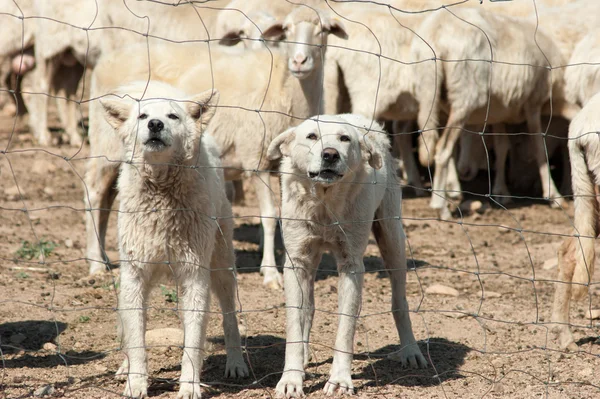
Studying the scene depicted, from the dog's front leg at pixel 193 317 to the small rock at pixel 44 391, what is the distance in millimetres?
692

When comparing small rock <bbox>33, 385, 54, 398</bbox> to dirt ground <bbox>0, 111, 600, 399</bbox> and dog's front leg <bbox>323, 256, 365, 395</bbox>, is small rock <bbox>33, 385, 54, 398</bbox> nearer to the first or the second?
dirt ground <bbox>0, 111, 600, 399</bbox>

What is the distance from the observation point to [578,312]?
6363 mm

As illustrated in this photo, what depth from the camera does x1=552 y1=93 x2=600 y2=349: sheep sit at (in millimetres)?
5398

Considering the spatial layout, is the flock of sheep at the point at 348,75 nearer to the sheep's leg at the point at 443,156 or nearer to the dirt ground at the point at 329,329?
the sheep's leg at the point at 443,156

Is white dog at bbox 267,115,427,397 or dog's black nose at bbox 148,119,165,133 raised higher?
dog's black nose at bbox 148,119,165,133

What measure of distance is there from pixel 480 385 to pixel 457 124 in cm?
562

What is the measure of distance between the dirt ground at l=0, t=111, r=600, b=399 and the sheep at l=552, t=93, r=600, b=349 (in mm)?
239

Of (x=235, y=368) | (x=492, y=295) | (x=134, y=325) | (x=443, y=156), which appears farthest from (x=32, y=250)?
(x=443, y=156)

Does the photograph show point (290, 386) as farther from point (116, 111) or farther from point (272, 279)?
point (272, 279)

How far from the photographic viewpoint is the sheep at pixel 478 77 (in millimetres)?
9828

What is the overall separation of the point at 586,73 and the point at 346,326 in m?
4.67

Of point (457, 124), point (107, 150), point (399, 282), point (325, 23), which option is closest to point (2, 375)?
point (399, 282)

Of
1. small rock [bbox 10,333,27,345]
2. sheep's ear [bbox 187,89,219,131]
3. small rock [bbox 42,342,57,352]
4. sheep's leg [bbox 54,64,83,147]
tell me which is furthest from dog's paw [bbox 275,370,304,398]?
sheep's leg [bbox 54,64,83,147]

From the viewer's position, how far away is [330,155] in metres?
4.49
